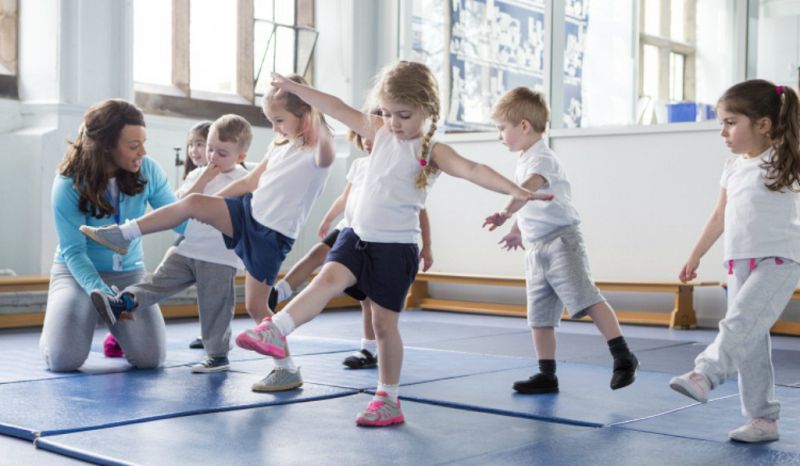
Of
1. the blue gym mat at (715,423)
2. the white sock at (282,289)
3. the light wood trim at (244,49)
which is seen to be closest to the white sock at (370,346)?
the white sock at (282,289)

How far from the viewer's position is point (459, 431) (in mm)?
2828

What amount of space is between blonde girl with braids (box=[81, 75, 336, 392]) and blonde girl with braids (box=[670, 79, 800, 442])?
1.47 meters

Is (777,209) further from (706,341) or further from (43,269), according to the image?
(43,269)

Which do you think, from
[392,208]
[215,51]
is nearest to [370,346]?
[392,208]

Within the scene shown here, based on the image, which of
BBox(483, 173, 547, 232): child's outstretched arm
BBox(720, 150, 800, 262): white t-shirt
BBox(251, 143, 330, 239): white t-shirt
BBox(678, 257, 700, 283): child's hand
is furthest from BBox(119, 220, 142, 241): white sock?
BBox(720, 150, 800, 262): white t-shirt

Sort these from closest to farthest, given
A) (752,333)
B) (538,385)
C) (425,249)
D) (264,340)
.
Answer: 1. (752,333)
2. (264,340)
3. (538,385)
4. (425,249)

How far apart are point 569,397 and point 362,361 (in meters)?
1.05

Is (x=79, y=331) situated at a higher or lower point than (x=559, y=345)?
higher

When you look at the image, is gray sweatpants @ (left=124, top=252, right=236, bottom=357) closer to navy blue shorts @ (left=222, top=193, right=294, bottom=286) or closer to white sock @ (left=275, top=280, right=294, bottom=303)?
white sock @ (left=275, top=280, right=294, bottom=303)

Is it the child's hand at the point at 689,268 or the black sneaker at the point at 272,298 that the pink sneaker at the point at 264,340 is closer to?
the black sneaker at the point at 272,298

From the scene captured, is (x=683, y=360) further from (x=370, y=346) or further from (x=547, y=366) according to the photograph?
(x=370, y=346)

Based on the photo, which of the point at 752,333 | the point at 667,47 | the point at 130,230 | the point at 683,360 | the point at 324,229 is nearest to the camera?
the point at 752,333

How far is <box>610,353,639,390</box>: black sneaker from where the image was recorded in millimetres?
3416

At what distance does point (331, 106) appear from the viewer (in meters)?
3.04
